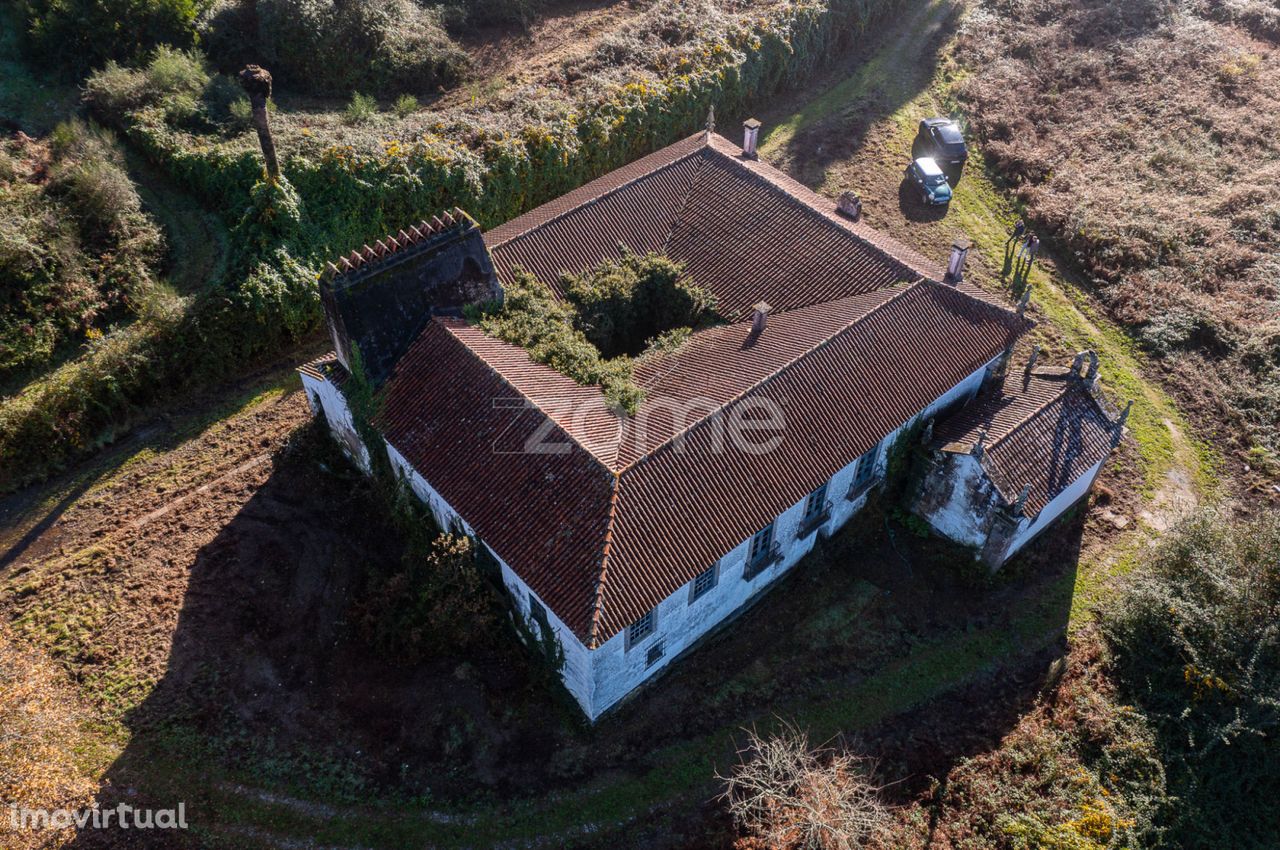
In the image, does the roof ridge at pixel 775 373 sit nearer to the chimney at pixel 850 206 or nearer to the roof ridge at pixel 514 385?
the roof ridge at pixel 514 385

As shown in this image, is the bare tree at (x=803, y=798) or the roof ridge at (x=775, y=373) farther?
the roof ridge at (x=775, y=373)

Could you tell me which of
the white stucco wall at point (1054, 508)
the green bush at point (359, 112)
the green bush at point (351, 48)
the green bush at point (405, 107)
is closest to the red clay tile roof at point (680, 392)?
the white stucco wall at point (1054, 508)

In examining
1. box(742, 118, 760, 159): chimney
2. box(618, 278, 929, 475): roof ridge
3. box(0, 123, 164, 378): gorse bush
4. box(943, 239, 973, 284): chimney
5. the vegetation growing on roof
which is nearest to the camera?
box(618, 278, 929, 475): roof ridge

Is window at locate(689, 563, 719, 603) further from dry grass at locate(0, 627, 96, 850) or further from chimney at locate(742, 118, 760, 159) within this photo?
chimney at locate(742, 118, 760, 159)

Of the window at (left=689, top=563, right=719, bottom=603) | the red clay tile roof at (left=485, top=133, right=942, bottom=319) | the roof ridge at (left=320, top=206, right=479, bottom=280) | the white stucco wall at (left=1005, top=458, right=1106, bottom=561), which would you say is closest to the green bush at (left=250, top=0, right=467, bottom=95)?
the red clay tile roof at (left=485, top=133, right=942, bottom=319)

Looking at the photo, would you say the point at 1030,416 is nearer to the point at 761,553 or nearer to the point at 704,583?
the point at 761,553

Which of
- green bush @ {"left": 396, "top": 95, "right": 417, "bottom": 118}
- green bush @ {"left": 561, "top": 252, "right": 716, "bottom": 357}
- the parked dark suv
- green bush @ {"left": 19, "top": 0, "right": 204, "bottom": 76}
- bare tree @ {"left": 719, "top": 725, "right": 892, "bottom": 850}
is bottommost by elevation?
bare tree @ {"left": 719, "top": 725, "right": 892, "bottom": 850}

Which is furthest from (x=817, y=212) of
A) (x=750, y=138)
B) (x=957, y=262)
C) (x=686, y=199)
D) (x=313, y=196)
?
(x=313, y=196)
